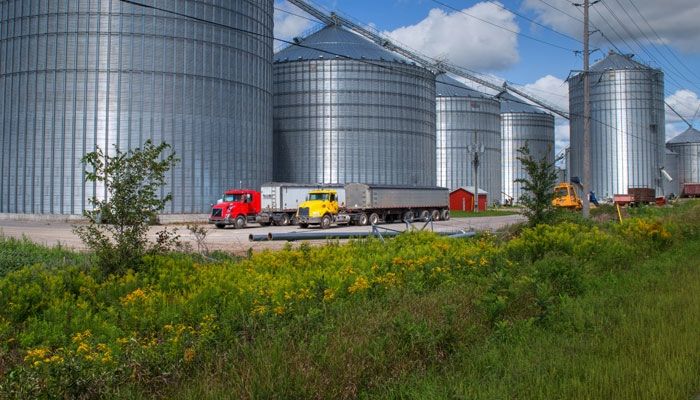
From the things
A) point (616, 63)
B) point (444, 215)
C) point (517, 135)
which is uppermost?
point (616, 63)

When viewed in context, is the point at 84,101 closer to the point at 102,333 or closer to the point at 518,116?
the point at 102,333

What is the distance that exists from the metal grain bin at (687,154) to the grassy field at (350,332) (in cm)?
12857

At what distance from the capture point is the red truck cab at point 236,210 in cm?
4253

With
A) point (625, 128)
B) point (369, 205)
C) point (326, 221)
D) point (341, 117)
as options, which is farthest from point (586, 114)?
point (625, 128)

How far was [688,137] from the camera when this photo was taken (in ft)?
419

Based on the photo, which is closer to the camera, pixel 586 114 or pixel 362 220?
pixel 586 114

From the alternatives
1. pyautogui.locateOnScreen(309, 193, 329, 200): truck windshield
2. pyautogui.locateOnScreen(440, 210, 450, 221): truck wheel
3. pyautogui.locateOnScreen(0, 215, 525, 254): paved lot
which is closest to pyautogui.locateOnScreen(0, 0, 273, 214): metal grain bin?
pyautogui.locateOnScreen(0, 215, 525, 254): paved lot

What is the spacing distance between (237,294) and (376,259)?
4.76 metres

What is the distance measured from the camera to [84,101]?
49875mm

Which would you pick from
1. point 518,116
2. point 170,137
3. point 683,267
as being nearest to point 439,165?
point 518,116

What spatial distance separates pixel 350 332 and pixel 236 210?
3719 cm

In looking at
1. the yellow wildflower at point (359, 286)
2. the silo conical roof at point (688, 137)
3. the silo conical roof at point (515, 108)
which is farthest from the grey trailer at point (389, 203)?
the silo conical roof at point (688, 137)

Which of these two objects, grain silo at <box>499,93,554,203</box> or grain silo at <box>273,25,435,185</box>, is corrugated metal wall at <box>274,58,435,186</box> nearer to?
grain silo at <box>273,25,435,185</box>

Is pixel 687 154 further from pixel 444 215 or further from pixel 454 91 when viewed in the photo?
pixel 444 215
